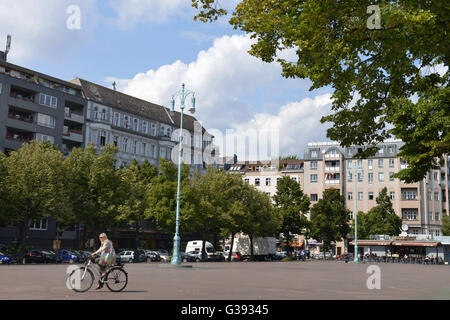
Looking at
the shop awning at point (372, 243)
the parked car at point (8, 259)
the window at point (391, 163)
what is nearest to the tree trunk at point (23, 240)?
the parked car at point (8, 259)

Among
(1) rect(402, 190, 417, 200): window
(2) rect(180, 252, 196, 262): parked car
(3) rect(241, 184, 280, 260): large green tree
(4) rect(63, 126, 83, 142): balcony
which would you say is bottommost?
(2) rect(180, 252, 196, 262): parked car

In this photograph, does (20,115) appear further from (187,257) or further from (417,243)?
(417,243)

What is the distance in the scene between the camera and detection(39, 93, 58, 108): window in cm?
6044

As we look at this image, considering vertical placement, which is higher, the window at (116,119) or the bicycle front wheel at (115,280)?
the window at (116,119)

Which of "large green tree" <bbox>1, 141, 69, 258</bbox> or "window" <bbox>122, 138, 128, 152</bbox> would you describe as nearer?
"large green tree" <bbox>1, 141, 69, 258</bbox>

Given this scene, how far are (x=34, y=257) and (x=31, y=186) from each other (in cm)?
674

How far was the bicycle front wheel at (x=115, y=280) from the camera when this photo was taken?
14609 mm

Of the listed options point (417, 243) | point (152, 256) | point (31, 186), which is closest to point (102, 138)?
point (152, 256)

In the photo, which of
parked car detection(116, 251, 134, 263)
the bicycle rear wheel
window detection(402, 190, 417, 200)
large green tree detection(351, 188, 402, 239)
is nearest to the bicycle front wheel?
the bicycle rear wheel

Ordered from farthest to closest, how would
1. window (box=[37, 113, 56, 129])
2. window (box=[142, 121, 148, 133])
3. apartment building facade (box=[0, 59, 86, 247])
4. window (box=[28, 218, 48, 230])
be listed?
window (box=[142, 121, 148, 133]) → window (box=[37, 113, 56, 129]) → window (box=[28, 218, 48, 230]) → apartment building facade (box=[0, 59, 86, 247])

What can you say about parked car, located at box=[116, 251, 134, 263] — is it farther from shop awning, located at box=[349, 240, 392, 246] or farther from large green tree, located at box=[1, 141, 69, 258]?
shop awning, located at box=[349, 240, 392, 246]

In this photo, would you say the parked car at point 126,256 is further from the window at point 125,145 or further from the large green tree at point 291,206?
the large green tree at point 291,206

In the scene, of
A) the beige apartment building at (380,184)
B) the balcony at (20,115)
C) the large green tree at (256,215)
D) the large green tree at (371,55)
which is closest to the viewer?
the large green tree at (371,55)

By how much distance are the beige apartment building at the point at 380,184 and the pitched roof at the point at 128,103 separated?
3220 cm
